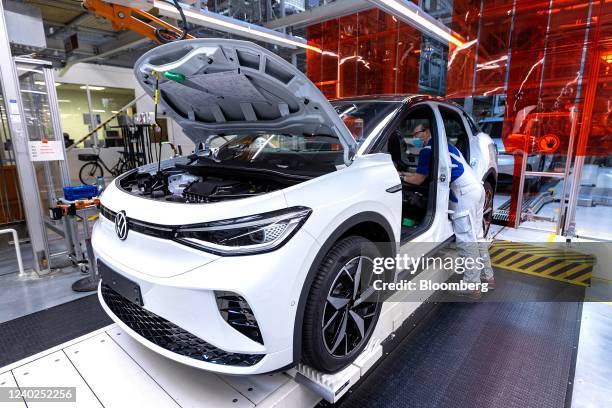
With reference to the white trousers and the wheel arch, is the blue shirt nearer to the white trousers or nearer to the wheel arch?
the white trousers

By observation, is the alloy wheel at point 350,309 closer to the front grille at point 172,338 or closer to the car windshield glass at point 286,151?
the front grille at point 172,338

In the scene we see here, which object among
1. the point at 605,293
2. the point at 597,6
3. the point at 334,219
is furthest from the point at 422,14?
the point at 334,219

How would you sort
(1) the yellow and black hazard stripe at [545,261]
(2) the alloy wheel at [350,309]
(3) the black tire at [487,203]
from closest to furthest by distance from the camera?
(2) the alloy wheel at [350,309]
(1) the yellow and black hazard stripe at [545,261]
(3) the black tire at [487,203]

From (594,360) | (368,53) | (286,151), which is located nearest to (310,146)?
(286,151)

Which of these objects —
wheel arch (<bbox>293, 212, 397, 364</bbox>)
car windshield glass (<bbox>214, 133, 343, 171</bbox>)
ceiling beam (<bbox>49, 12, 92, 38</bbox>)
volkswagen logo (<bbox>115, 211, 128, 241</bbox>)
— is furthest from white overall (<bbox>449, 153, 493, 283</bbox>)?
ceiling beam (<bbox>49, 12, 92, 38</bbox>)

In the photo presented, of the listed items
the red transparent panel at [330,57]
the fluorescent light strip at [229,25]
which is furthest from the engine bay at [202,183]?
the red transparent panel at [330,57]

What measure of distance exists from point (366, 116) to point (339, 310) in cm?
120

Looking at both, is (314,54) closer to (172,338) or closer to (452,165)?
(452,165)

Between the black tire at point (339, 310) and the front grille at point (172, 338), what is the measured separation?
0.28m

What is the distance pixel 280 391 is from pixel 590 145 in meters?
4.55

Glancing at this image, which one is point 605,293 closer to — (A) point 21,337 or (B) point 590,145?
(B) point 590,145

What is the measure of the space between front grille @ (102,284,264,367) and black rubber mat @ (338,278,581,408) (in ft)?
2.66

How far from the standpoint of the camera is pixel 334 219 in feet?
4.75

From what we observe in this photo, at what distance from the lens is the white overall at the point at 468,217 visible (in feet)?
8.71
